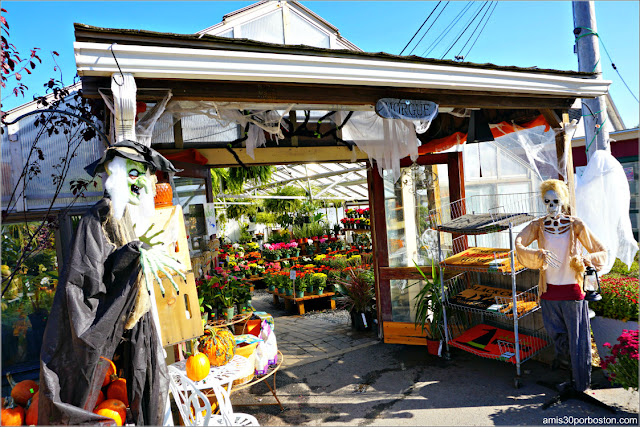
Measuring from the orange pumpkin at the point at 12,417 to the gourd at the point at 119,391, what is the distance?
0.42 metres

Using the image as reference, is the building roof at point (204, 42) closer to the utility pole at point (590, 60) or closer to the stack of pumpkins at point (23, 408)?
the utility pole at point (590, 60)

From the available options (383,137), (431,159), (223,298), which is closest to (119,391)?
(223,298)

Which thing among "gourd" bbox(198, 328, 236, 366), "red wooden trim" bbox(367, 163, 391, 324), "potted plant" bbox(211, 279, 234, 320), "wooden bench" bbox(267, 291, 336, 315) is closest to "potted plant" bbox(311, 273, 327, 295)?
"wooden bench" bbox(267, 291, 336, 315)

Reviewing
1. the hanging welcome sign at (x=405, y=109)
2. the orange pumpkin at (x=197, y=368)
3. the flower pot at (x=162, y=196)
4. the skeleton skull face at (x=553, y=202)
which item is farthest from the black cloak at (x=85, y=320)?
the skeleton skull face at (x=553, y=202)

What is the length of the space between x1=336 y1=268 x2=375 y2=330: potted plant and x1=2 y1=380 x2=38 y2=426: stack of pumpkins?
4.34 meters

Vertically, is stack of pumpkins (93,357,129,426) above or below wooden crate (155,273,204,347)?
below

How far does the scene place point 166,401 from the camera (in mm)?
2408

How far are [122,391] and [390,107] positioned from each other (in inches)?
112

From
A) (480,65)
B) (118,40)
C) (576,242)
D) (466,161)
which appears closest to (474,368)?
(576,242)

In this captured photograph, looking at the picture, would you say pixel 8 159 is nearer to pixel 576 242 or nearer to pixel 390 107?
pixel 390 107

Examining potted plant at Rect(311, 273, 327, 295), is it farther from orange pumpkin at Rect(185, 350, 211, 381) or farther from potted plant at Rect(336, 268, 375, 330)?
orange pumpkin at Rect(185, 350, 211, 381)

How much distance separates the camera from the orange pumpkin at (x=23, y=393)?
2.38m

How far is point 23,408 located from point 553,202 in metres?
4.13

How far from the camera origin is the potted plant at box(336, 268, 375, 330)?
6.18 metres
